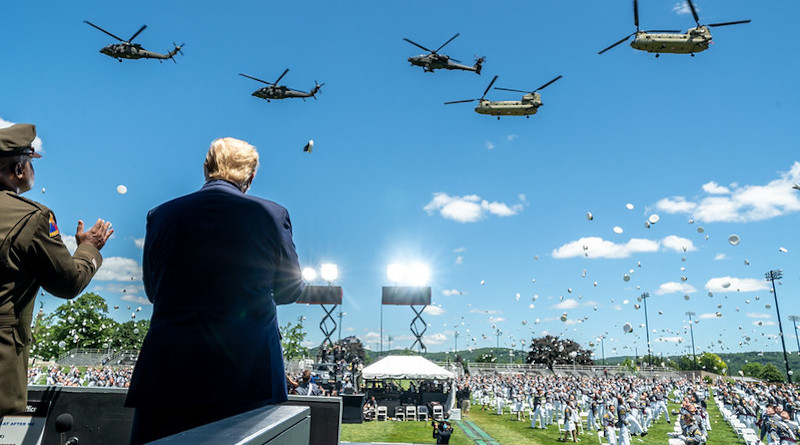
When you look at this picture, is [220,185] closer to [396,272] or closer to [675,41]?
[675,41]

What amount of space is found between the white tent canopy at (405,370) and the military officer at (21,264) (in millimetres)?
23487

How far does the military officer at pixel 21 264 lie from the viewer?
1.32 m

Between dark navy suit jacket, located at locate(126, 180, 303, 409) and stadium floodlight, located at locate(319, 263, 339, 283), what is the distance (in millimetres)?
44428

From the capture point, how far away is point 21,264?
1347 mm

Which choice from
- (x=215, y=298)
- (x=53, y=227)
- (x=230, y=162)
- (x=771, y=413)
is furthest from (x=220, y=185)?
(x=771, y=413)

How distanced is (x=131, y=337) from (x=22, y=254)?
103 m

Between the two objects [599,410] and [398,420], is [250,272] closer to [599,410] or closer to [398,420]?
[398,420]

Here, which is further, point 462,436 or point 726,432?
point 726,432

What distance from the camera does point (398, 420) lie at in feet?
83.0

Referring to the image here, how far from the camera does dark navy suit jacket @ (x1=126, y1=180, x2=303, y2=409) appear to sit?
128 centimetres

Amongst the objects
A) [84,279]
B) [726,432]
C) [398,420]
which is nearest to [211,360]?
[84,279]

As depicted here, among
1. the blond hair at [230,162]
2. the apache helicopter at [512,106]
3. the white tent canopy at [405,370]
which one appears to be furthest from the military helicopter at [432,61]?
the blond hair at [230,162]

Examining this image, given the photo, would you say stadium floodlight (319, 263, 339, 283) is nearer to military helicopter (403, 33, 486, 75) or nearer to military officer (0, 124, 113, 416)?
military helicopter (403, 33, 486, 75)

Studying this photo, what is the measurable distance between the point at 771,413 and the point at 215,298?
75.8 ft
